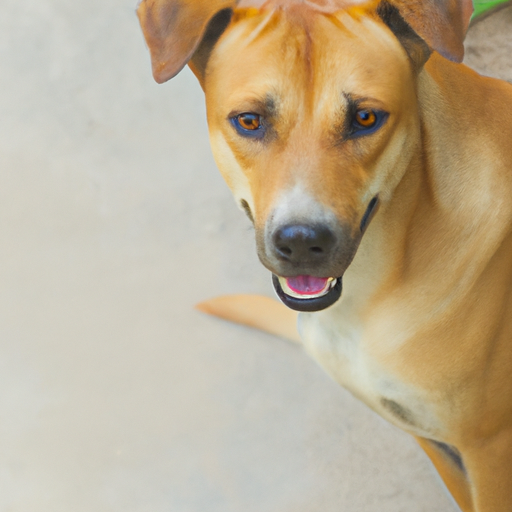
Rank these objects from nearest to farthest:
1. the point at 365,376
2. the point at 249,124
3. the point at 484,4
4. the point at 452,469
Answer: the point at 249,124 → the point at 365,376 → the point at 452,469 → the point at 484,4

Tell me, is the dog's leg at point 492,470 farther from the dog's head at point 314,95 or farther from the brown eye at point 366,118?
the brown eye at point 366,118

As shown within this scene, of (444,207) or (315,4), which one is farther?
(444,207)

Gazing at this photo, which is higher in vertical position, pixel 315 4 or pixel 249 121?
pixel 315 4

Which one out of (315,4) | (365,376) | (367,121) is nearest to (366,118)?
(367,121)

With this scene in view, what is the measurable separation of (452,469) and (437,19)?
1.24 meters

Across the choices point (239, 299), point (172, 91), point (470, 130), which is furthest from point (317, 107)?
point (172, 91)

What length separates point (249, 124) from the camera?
1.32 metres

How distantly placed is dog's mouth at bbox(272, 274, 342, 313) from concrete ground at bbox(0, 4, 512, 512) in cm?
112

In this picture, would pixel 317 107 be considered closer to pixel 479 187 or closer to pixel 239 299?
pixel 479 187

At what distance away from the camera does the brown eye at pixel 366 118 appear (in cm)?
126

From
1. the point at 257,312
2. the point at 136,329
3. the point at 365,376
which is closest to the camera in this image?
the point at 365,376

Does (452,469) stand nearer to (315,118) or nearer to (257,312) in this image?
(257,312)

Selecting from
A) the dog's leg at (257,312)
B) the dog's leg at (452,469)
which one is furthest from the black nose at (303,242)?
the dog's leg at (257,312)

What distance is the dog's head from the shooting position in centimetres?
125
